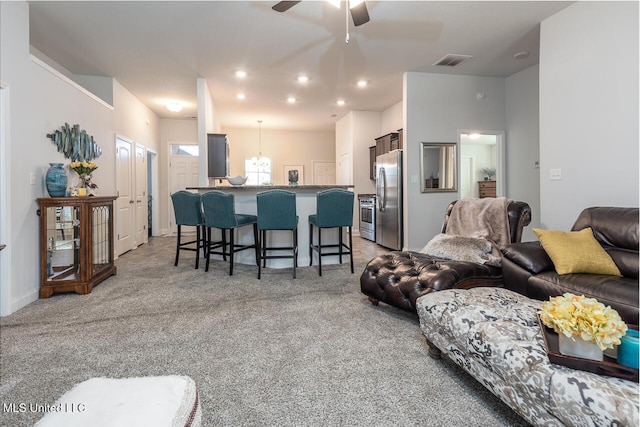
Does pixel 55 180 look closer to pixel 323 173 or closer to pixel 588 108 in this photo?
pixel 588 108

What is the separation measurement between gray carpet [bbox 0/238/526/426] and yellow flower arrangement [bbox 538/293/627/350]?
588mm

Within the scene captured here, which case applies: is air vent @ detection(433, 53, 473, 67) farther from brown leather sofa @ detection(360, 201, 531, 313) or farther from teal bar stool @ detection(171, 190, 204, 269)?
teal bar stool @ detection(171, 190, 204, 269)

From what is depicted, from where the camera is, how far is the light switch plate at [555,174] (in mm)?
3379

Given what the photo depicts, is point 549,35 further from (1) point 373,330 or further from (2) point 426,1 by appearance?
(1) point 373,330

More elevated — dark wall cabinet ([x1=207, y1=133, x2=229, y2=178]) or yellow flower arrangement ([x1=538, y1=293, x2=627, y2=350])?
dark wall cabinet ([x1=207, y1=133, x2=229, y2=178])

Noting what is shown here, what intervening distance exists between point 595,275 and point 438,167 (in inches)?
128

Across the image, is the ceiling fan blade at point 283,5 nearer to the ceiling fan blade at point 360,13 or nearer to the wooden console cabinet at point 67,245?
the ceiling fan blade at point 360,13

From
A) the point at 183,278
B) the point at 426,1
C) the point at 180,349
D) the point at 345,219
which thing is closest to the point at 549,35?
the point at 426,1

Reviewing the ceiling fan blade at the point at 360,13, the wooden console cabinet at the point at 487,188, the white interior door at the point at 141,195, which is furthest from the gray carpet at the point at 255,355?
the wooden console cabinet at the point at 487,188

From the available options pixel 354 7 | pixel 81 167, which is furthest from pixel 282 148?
pixel 354 7

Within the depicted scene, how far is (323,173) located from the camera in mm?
9273

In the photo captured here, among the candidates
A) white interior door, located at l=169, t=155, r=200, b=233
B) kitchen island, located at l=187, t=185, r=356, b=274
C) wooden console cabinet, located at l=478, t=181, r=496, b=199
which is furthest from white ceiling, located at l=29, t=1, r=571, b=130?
wooden console cabinet, located at l=478, t=181, r=496, b=199

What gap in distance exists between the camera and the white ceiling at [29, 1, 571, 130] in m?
3.18

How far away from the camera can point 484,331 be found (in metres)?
1.35
